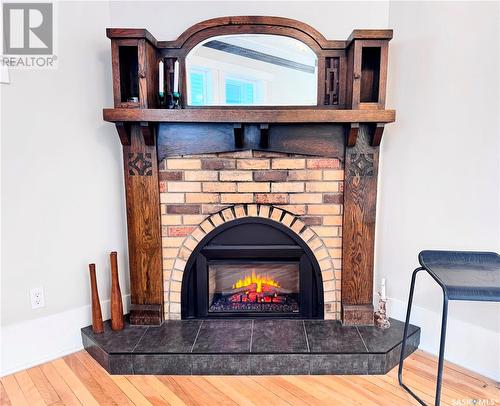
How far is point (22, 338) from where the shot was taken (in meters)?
1.91

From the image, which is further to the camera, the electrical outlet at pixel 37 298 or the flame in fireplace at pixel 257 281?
the flame in fireplace at pixel 257 281

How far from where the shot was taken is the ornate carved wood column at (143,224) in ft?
6.61

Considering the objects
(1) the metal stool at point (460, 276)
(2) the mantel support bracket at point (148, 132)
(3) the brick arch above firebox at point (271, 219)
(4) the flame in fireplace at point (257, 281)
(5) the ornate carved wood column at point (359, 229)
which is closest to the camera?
(1) the metal stool at point (460, 276)

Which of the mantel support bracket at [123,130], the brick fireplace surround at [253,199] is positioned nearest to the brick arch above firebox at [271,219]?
the brick fireplace surround at [253,199]

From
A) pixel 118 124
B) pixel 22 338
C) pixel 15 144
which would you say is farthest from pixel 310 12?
pixel 22 338

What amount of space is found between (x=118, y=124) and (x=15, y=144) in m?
0.52

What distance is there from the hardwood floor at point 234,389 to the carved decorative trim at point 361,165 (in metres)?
1.07

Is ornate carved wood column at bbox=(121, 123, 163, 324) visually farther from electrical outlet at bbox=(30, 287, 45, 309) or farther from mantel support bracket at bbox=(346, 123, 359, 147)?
mantel support bracket at bbox=(346, 123, 359, 147)

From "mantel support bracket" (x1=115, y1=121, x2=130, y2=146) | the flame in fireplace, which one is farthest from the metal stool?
"mantel support bracket" (x1=115, y1=121, x2=130, y2=146)

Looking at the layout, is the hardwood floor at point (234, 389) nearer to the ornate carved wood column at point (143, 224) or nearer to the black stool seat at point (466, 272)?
the ornate carved wood column at point (143, 224)

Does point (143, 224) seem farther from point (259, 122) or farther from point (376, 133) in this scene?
point (376, 133)

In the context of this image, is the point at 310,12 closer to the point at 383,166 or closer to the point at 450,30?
the point at 450,30

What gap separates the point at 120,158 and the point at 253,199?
2.90 ft

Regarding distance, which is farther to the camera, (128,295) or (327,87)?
(128,295)
